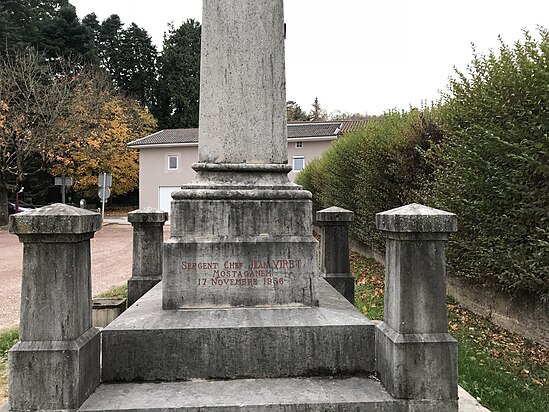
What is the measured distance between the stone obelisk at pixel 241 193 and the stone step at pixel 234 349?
441 millimetres

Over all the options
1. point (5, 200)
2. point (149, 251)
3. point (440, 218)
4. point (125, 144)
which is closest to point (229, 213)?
point (440, 218)

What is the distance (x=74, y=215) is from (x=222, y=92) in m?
1.84

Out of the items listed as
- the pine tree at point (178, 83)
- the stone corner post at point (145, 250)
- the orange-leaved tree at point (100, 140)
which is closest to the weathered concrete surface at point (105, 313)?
the stone corner post at point (145, 250)

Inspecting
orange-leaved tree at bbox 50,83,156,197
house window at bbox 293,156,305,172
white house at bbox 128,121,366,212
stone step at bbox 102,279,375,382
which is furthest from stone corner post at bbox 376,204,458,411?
white house at bbox 128,121,366,212

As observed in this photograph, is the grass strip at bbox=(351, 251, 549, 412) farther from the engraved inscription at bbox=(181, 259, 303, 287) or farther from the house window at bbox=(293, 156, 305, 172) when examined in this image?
the house window at bbox=(293, 156, 305, 172)

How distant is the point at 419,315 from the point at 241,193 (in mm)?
1715

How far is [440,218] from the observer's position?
2.92 metres

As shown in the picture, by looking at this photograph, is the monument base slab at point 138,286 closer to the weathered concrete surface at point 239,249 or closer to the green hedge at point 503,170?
the weathered concrete surface at point 239,249

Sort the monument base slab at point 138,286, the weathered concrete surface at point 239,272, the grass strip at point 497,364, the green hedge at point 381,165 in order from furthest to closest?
the green hedge at point 381,165
the monument base slab at point 138,286
the grass strip at point 497,364
the weathered concrete surface at point 239,272

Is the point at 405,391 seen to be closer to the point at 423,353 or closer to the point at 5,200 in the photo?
the point at 423,353

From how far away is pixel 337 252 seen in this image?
18.8 feet

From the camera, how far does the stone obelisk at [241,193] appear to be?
3697 mm

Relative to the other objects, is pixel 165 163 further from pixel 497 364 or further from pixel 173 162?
pixel 497 364

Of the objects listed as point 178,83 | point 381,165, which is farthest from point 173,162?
point 381,165
